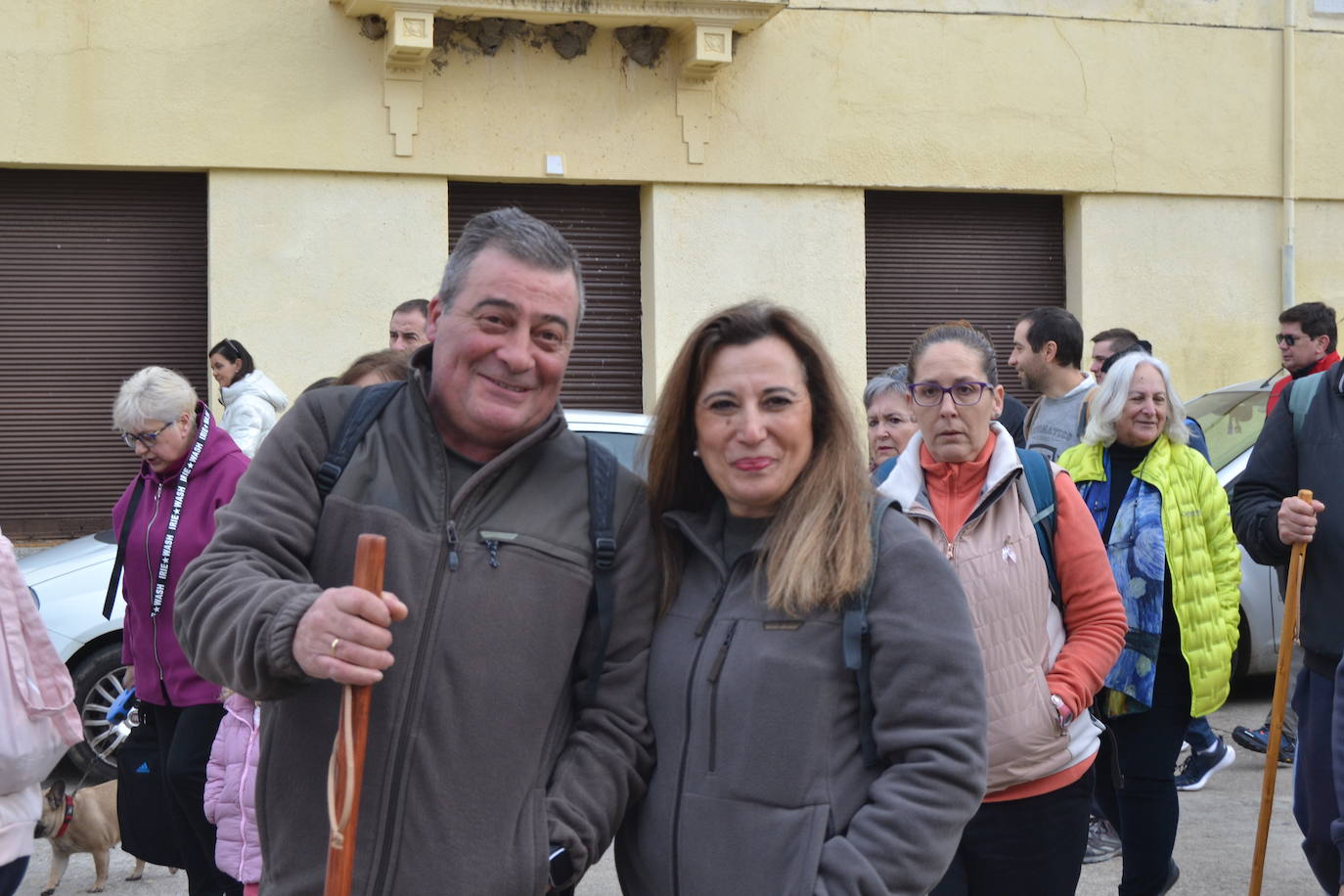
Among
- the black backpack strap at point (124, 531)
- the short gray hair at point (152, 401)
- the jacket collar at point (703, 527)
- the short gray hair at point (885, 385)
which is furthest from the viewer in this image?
the short gray hair at point (885, 385)

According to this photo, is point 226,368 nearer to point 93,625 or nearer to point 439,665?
point 93,625

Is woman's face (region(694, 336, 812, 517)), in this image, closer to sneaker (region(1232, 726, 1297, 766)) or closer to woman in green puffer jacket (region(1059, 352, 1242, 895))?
woman in green puffer jacket (region(1059, 352, 1242, 895))

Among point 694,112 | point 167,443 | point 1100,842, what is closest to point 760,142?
point 694,112

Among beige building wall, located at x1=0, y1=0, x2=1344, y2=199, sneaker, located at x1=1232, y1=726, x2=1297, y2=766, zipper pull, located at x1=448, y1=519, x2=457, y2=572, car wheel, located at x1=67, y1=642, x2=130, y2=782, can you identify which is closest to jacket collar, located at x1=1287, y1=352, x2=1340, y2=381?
sneaker, located at x1=1232, y1=726, x2=1297, y2=766

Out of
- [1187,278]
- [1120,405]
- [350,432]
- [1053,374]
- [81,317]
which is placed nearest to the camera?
[350,432]

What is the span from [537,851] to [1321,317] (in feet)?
26.6

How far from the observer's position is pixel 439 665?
250cm

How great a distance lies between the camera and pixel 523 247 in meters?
2.65

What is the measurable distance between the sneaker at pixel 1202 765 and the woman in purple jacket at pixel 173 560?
4843 mm

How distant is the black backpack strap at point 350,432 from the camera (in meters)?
2.58

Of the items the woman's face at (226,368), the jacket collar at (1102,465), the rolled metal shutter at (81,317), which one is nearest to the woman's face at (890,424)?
the jacket collar at (1102,465)

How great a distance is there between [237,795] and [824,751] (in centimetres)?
250

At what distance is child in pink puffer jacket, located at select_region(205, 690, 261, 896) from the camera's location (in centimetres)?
439

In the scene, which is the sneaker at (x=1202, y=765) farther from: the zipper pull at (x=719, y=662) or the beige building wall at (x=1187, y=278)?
the beige building wall at (x=1187, y=278)
